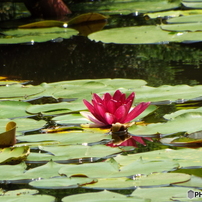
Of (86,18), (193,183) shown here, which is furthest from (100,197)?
(86,18)

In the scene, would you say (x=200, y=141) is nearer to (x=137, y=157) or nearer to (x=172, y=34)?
(x=137, y=157)

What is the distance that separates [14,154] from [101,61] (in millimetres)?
1546

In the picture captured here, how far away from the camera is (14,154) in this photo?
4.87 ft

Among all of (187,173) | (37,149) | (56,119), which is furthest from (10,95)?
(187,173)

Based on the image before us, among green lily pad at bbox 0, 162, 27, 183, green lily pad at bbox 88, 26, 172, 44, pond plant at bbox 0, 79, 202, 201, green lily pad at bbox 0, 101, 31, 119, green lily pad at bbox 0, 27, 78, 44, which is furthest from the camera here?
green lily pad at bbox 0, 27, 78, 44

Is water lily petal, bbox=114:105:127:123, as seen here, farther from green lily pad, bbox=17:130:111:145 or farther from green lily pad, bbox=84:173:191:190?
green lily pad, bbox=84:173:191:190

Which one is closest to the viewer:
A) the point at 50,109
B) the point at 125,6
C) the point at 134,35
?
the point at 50,109

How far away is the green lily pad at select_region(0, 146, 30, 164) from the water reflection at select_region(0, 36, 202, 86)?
3.18 feet

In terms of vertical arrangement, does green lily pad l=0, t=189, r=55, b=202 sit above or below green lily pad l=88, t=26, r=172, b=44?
below

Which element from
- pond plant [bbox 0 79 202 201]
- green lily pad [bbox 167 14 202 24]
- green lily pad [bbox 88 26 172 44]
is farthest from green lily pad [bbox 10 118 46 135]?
green lily pad [bbox 167 14 202 24]

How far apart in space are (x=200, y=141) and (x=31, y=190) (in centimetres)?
56

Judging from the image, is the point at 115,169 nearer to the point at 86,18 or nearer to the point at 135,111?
the point at 135,111

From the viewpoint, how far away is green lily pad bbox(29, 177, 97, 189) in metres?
1.24

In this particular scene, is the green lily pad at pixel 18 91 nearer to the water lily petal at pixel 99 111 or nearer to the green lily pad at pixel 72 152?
the water lily petal at pixel 99 111
